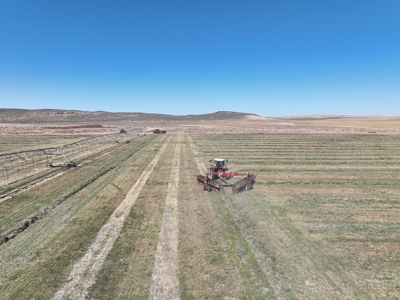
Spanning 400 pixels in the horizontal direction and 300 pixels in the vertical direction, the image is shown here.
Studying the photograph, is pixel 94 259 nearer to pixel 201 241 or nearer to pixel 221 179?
pixel 201 241

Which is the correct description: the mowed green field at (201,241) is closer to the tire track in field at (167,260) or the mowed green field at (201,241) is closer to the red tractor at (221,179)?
the tire track in field at (167,260)

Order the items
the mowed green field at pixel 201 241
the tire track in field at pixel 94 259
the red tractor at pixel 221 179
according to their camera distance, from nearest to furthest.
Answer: the tire track in field at pixel 94 259 → the mowed green field at pixel 201 241 → the red tractor at pixel 221 179

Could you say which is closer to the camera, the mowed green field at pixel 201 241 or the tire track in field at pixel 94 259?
the tire track in field at pixel 94 259

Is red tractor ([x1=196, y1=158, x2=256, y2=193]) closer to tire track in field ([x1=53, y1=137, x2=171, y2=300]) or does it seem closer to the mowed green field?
the mowed green field

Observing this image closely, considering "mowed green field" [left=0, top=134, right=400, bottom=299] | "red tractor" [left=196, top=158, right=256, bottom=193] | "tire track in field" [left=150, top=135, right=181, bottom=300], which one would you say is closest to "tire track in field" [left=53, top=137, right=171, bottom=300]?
"mowed green field" [left=0, top=134, right=400, bottom=299]

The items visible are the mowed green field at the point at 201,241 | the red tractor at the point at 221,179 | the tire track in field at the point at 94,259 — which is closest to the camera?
the tire track in field at the point at 94,259

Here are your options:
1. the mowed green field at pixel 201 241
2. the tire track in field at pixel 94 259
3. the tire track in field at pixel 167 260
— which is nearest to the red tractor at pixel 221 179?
the mowed green field at pixel 201 241

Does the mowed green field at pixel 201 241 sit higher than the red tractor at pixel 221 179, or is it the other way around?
the red tractor at pixel 221 179

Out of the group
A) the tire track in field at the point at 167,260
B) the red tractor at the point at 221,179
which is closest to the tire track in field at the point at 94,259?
the tire track in field at the point at 167,260
